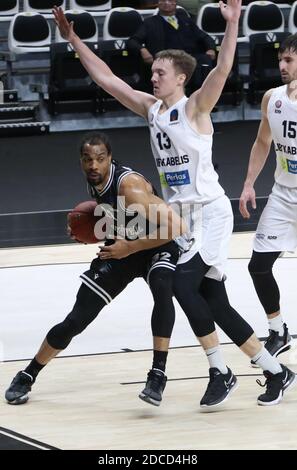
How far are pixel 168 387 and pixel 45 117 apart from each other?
10196 millimetres

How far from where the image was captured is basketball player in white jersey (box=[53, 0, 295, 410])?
538 cm

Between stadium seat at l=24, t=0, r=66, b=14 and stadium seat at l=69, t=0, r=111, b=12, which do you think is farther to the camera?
stadium seat at l=69, t=0, r=111, b=12

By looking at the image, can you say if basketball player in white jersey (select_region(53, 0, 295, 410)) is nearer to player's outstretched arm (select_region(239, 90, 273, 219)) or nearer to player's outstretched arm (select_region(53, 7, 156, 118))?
player's outstretched arm (select_region(53, 7, 156, 118))

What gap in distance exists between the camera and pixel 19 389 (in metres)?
5.56

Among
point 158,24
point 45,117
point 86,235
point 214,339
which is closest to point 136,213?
point 86,235

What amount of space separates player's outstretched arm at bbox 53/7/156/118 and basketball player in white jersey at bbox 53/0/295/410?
6.3 inches

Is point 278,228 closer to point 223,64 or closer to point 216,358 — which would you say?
point 216,358

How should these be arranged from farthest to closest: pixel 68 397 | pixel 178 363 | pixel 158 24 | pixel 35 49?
pixel 35 49 < pixel 158 24 < pixel 178 363 < pixel 68 397

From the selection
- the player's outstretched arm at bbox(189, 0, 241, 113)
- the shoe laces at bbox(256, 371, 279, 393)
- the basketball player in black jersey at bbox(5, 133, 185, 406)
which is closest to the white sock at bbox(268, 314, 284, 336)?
the shoe laces at bbox(256, 371, 279, 393)

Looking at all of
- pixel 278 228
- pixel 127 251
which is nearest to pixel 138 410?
pixel 127 251

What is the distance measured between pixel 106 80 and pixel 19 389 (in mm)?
1550

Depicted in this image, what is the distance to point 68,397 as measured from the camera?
18.7ft

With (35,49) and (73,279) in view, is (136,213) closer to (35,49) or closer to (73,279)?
(73,279)

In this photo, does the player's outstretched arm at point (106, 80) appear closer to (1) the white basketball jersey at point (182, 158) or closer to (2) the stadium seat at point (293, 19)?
(1) the white basketball jersey at point (182, 158)
